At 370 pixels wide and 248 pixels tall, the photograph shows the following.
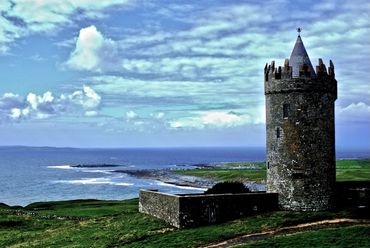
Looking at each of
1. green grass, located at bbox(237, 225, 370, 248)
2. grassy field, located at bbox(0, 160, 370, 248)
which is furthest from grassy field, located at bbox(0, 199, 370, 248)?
green grass, located at bbox(237, 225, 370, 248)

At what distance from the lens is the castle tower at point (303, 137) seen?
35531 mm

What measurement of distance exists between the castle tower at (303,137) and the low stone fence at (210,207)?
64.4 inches

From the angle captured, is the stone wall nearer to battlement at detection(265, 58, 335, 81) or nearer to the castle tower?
the castle tower

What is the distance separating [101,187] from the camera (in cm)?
13138

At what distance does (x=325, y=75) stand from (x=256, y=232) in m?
12.8

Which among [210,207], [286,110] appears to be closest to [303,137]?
[286,110]

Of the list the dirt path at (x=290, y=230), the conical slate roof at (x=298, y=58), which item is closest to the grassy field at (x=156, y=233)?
the dirt path at (x=290, y=230)

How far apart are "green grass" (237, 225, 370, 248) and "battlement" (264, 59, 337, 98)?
10.8 meters

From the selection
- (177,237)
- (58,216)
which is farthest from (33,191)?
(177,237)

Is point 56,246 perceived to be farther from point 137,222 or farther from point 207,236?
point 207,236

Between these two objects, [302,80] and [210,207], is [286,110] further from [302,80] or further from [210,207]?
[210,207]

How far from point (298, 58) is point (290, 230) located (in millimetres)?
12935

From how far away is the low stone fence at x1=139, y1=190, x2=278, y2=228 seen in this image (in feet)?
113

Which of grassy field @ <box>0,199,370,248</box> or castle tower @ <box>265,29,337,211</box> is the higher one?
castle tower @ <box>265,29,337,211</box>
